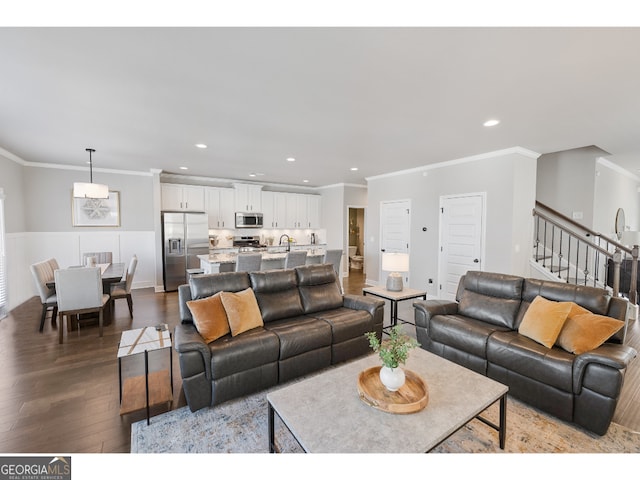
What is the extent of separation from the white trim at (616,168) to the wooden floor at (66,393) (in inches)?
131

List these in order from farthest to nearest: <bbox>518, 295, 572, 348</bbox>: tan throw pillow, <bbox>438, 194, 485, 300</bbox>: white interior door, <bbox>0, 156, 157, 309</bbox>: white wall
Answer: <bbox>0, 156, 157, 309</bbox>: white wall → <bbox>438, 194, 485, 300</bbox>: white interior door → <bbox>518, 295, 572, 348</bbox>: tan throw pillow

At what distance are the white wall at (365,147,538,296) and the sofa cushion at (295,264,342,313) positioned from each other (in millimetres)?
2865

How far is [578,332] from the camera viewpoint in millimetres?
2299

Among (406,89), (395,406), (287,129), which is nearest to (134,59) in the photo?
(287,129)

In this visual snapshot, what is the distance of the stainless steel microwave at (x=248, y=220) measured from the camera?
7.67 metres

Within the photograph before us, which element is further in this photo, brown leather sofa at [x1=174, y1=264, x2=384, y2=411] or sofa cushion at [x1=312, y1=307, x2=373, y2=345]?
sofa cushion at [x1=312, y1=307, x2=373, y2=345]

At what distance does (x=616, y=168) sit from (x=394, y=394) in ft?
26.1

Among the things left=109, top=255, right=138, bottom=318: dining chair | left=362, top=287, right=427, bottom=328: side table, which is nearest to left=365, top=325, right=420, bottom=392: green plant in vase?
left=362, top=287, right=427, bottom=328: side table

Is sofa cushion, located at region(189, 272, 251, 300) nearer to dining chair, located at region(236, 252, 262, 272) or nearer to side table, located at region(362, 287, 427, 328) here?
dining chair, located at region(236, 252, 262, 272)

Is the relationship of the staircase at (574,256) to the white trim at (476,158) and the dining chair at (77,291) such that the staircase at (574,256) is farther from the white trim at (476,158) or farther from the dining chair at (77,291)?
the dining chair at (77,291)

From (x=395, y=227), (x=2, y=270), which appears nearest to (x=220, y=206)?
(x=2, y=270)

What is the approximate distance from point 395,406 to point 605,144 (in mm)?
5231

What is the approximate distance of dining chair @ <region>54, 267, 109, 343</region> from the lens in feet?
11.6
